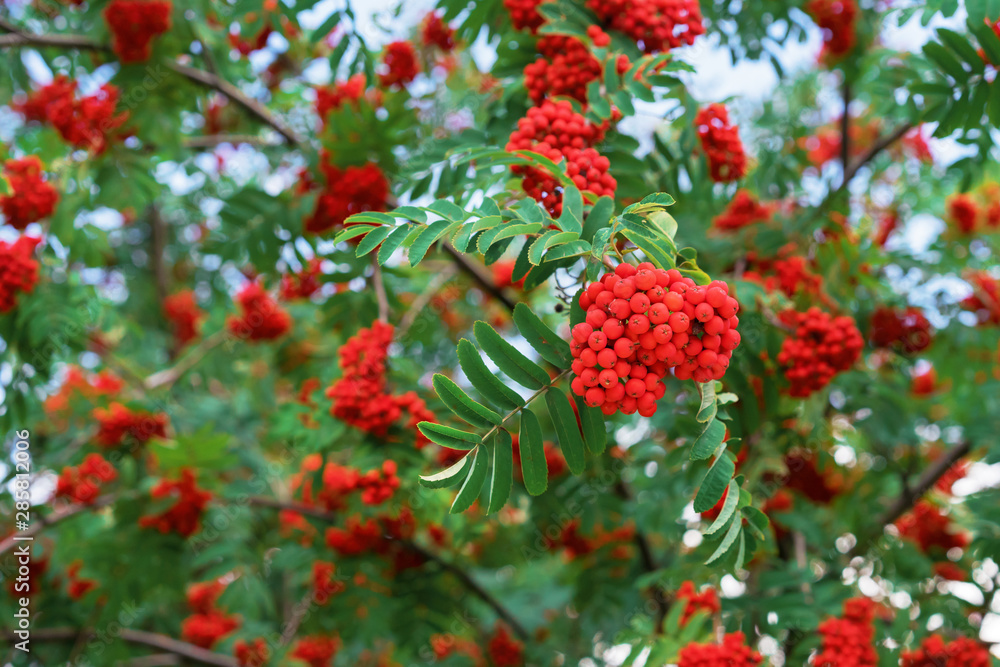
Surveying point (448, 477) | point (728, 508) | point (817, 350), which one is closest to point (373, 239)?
point (448, 477)

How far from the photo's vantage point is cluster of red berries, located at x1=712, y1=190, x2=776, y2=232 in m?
3.64

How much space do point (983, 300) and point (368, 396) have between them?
3174 millimetres

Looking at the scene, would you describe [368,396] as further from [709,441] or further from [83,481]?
[83,481]

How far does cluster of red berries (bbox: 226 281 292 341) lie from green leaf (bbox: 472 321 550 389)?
9.56 feet

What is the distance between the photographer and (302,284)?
398 centimetres

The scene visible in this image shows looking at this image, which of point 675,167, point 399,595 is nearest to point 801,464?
point 675,167

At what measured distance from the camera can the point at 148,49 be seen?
137 inches

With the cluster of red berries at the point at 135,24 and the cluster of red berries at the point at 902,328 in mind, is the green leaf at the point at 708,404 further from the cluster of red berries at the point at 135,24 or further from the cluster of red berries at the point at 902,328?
the cluster of red berries at the point at 135,24

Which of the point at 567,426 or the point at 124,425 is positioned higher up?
the point at 567,426

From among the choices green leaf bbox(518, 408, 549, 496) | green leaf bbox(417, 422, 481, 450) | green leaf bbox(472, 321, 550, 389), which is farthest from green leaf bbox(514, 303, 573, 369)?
green leaf bbox(417, 422, 481, 450)

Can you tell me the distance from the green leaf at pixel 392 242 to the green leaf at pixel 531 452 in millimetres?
503

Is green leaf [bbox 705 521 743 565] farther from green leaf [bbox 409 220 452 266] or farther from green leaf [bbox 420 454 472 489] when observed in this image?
green leaf [bbox 409 220 452 266]

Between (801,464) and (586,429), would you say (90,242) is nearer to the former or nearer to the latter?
(586,429)

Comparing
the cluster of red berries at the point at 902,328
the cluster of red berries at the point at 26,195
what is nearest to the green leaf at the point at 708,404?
the cluster of red berries at the point at 902,328
